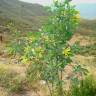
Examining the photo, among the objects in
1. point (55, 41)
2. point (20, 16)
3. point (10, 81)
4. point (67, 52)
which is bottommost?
point (10, 81)

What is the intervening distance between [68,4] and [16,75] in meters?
4.60

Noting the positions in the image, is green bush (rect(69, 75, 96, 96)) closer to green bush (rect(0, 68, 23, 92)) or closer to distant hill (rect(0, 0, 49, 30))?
green bush (rect(0, 68, 23, 92))

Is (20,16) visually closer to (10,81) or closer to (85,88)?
(10,81)

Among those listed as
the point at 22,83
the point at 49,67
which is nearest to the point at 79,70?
the point at 49,67

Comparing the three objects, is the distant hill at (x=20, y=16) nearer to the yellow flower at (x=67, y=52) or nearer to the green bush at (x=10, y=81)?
the green bush at (x=10, y=81)

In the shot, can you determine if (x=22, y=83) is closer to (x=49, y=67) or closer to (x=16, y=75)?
(x=16, y=75)

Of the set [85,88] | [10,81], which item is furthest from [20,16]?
[85,88]

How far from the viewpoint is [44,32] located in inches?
308

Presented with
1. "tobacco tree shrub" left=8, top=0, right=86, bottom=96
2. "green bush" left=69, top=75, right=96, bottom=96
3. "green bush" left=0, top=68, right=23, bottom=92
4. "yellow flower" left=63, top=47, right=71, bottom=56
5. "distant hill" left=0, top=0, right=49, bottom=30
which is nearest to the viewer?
"yellow flower" left=63, top=47, right=71, bottom=56

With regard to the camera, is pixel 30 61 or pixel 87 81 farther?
pixel 87 81

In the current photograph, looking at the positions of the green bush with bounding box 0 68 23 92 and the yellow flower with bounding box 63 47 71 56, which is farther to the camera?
the green bush with bounding box 0 68 23 92

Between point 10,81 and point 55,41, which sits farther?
point 10,81

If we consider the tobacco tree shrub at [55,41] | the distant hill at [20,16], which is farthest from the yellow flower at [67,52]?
the distant hill at [20,16]

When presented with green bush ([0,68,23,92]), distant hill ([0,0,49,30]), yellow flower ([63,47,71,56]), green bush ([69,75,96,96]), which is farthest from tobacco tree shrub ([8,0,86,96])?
distant hill ([0,0,49,30])
